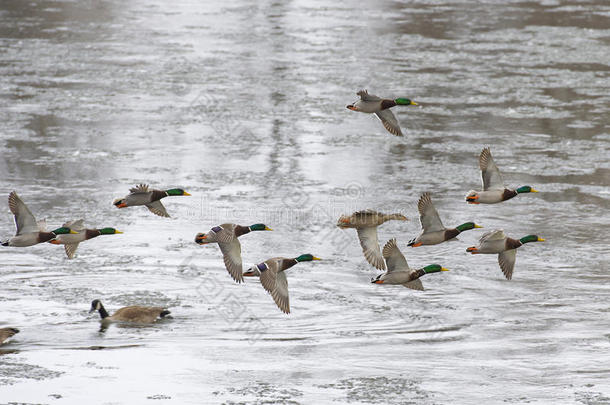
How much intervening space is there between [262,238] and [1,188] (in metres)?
4.43

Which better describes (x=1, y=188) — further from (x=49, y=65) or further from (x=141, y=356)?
(x=49, y=65)

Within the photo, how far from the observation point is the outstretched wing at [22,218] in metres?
9.95

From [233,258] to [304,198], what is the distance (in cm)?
838

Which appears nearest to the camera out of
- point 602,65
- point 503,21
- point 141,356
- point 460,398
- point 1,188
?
point 460,398

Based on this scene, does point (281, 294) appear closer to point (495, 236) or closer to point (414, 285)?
point (414, 285)

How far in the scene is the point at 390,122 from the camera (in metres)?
9.63

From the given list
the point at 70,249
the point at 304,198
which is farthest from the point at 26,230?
the point at 304,198

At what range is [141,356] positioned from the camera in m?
12.4

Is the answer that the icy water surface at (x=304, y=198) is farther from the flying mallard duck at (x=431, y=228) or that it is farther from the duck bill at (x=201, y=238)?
the duck bill at (x=201, y=238)

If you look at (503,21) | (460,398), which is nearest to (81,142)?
(460,398)

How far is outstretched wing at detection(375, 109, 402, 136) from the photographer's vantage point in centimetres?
943

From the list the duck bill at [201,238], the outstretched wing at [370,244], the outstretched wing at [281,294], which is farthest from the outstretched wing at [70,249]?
the outstretched wing at [370,244]

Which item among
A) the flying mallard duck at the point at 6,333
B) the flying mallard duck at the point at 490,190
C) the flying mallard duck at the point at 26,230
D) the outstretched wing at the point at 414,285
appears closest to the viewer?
the flying mallard duck at the point at 490,190

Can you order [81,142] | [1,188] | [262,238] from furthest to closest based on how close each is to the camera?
[81,142] < [1,188] < [262,238]
